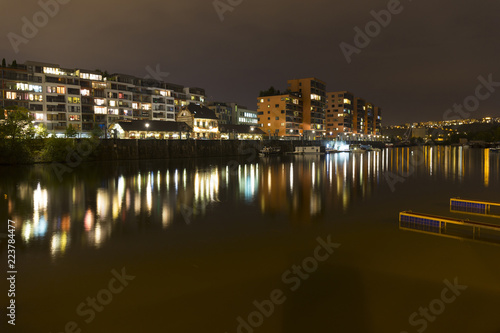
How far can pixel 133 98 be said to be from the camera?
300 ft

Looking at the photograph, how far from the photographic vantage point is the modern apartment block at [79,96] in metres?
72.1

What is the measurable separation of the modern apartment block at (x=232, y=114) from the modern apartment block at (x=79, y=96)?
1890cm

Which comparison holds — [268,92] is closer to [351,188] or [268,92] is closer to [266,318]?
[351,188]

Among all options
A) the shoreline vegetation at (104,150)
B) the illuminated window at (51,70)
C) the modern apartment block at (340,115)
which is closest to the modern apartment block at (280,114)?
the shoreline vegetation at (104,150)

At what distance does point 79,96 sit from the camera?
79.1m

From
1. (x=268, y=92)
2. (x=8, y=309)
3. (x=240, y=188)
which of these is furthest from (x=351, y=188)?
(x=268, y=92)

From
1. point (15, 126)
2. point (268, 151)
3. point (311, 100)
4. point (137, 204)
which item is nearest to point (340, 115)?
point (311, 100)

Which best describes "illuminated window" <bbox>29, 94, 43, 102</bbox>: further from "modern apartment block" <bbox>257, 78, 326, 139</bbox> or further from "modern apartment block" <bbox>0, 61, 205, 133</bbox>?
"modern apartment block" <bbox>257, 78, 326, 139</bbox>

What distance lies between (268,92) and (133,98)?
47.6 metres

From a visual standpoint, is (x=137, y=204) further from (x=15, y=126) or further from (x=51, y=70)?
(x=51, y=70)

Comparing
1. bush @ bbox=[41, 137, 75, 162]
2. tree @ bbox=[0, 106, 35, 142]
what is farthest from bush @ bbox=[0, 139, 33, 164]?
bush @ bbox=[41, 137, 75, 162]

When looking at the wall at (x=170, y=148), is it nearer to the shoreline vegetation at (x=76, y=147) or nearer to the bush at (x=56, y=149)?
the shoreline vegetation at (x=76, y=147)

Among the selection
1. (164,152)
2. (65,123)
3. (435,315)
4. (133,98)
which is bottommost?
(435,315)

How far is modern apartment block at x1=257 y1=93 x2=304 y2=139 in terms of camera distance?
11038 cm
